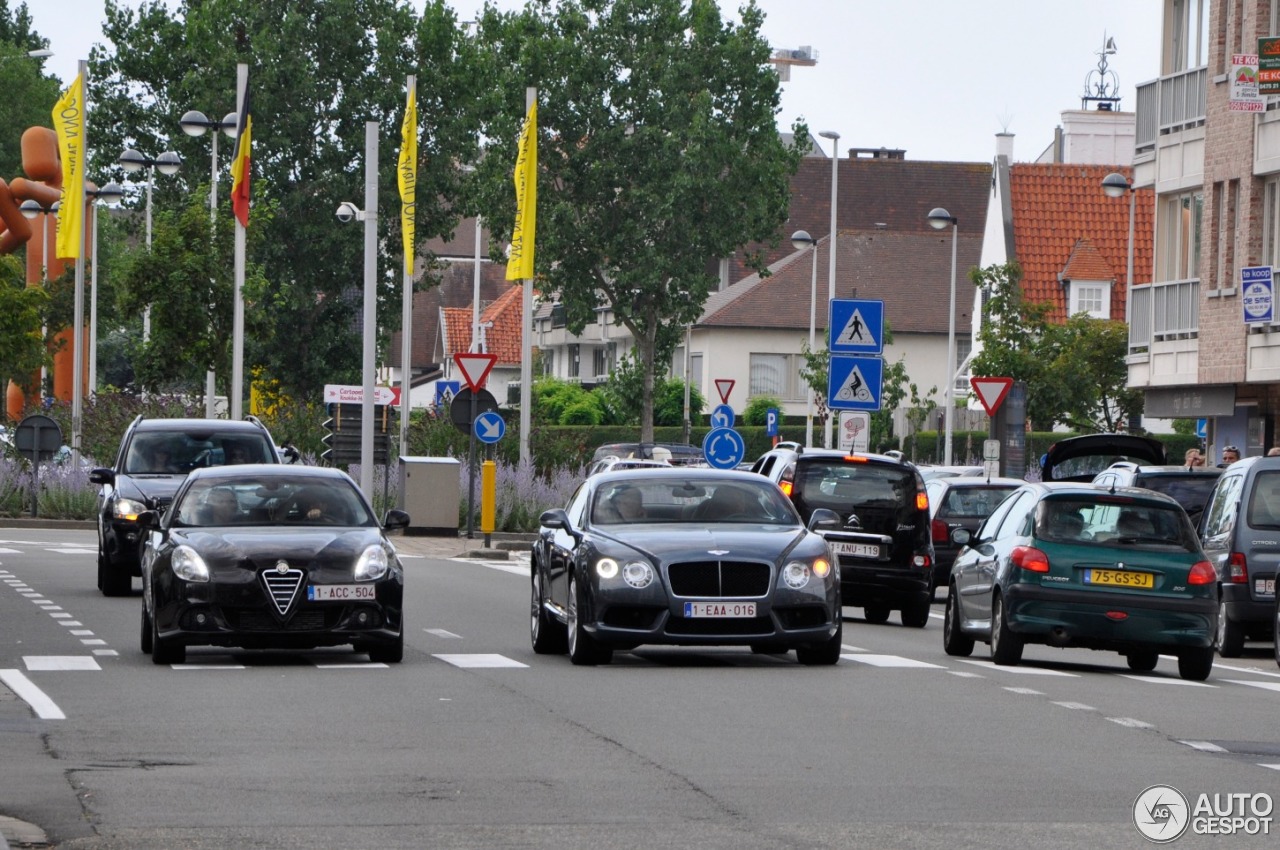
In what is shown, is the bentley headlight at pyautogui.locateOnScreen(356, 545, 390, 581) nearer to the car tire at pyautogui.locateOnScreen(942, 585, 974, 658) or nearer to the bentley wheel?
the car tire at pyautogui.locateOnScreen(942, 585, 974, 658)

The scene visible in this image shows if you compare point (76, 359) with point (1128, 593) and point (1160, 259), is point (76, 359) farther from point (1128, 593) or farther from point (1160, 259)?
point (1128, 593)

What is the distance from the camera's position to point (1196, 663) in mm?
19250

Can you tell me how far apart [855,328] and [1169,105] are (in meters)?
18.0

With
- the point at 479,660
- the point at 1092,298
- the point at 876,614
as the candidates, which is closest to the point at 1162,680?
the point at 479,660

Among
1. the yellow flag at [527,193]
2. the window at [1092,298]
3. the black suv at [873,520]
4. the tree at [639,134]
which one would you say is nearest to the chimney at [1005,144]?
the window at [1092,298]

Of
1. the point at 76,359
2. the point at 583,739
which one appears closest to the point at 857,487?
the point at 583,739

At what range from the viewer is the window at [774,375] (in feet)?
321

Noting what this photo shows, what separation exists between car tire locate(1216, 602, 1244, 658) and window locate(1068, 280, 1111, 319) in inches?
2342

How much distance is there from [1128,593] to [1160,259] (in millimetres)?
30532

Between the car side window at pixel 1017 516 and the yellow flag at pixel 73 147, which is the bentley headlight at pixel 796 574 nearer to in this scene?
the car side window at pixel 1017 516

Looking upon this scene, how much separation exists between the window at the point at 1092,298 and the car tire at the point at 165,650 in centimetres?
6633

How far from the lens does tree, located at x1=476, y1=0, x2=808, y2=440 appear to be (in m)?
77.9

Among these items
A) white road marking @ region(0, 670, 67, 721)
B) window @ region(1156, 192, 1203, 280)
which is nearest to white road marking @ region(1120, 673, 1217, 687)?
white road marking @ region(0, 670, 67, 721)

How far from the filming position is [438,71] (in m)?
78.2
